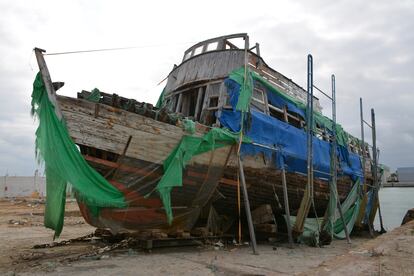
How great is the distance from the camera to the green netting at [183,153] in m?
7.12

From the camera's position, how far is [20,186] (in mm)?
40844

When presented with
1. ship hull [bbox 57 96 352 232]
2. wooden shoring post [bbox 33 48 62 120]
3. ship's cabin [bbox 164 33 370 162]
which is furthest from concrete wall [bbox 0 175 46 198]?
wooden shoring post [bbox 33 48 62 120]

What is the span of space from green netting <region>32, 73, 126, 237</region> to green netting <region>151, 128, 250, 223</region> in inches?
36.6

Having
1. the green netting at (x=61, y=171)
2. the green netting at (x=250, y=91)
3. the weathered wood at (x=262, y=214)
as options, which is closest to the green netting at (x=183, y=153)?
the green netting at (x=250, y=91)

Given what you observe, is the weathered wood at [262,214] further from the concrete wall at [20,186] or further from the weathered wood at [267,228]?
the concrete wall at [20,186]

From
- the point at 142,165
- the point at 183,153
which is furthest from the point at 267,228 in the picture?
the point at 142,165

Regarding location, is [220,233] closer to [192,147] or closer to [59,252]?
[192,147]

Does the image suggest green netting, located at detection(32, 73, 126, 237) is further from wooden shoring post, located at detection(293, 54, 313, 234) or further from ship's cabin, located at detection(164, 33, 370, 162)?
wooden shoring post, located at detection(293, 54, 313, 234)

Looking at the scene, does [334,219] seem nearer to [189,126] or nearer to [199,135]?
[199,135]

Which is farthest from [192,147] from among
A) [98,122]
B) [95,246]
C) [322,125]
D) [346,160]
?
[346,160]

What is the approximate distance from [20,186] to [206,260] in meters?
39.5

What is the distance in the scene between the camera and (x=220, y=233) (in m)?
9.29

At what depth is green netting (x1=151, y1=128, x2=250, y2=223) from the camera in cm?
712

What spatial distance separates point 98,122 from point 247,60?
169 inches
